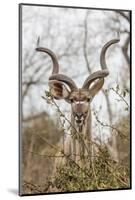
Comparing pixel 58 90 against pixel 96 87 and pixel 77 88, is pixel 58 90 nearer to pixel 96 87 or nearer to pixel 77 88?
pixel 77 88

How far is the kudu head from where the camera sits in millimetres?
5059

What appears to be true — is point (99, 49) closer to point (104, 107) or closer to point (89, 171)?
point (104, 107)

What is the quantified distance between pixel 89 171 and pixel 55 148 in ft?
1.13

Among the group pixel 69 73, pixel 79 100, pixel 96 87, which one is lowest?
pixel 79 100

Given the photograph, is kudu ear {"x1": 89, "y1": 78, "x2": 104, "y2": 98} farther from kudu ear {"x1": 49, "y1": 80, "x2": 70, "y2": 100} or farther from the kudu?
kudu ear {"x1": 49, "y1": 80, "x2": 70, "y2": 100}

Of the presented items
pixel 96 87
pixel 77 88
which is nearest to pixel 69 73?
pixel 77 88

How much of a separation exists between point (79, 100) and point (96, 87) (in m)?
0.18

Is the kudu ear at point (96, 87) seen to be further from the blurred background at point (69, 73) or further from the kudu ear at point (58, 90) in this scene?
the kudu ear at point (58, 90)

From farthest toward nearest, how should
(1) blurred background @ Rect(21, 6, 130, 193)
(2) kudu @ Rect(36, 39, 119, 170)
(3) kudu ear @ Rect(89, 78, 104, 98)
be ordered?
(3) kudu ear @ Rect(89, 78, 104, 98) < (2) kudu @ Rect(36, 39, 119, 170) < (1) blurred background @ Rect(21, 6, 130, 193)

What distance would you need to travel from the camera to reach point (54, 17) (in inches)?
199

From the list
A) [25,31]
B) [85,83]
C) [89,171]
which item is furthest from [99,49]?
[89,171]

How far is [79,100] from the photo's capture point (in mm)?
5141

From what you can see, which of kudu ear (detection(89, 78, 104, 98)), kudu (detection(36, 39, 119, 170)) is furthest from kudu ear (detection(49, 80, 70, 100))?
kudu ear (detection(89, 78, 104, 98))

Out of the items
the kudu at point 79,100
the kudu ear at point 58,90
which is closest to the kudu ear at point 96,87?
the kudu at point 79,100
